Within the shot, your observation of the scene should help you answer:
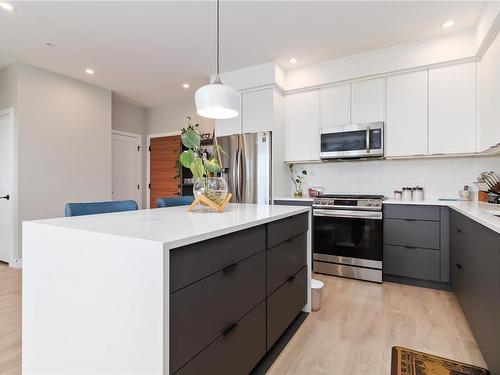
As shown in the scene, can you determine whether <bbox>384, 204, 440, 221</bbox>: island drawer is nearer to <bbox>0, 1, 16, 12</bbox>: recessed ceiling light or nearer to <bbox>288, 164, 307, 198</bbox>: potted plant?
<bbox>288, 164, 307, 198</bbox>: potted plant

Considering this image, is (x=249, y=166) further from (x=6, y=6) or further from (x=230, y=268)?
(x=6, y=6)

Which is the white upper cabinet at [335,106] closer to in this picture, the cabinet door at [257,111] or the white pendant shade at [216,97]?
the cabinet door at [257,111]

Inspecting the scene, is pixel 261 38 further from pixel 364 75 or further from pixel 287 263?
pixel 287 263

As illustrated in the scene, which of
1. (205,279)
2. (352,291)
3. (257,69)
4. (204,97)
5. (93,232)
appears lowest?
(352,291)

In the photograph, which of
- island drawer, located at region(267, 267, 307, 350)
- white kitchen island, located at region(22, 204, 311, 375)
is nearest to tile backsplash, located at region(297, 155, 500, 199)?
island drawer, located at region(267, 267, 307, 350)

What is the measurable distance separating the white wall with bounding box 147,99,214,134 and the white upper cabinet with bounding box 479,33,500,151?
3703mm

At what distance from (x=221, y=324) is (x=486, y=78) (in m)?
3.14

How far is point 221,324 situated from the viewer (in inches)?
45.3

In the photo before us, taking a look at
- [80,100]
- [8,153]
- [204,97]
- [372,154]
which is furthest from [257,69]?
[8,153]

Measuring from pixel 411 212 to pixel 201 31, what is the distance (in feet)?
9.38

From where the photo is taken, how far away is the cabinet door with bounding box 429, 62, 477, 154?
2.82 m

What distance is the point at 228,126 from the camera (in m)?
3.90

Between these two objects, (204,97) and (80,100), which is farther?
(80,100)

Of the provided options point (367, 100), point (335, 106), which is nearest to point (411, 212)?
point (367, 100)
